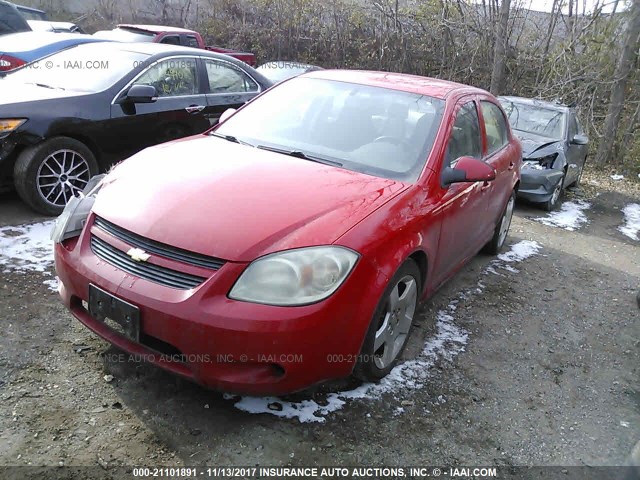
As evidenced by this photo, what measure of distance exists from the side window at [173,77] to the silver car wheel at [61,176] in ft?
3.33

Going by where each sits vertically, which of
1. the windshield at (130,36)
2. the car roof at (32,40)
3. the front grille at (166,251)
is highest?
the windshield at (130,36)

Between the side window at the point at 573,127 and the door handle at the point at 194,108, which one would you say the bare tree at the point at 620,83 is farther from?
the door handle at the point at 194,108

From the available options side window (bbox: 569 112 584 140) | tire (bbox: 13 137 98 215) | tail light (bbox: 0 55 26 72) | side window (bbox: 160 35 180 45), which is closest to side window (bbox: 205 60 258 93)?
tire (bbox: 13 137 98 215)

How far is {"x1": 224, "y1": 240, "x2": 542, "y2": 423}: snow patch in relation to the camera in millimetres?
2707

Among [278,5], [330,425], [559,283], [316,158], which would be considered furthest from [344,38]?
[330,425]

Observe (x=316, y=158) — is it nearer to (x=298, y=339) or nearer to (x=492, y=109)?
(x=298, y=339)

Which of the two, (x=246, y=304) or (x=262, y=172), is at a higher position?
(x=262, y=172)

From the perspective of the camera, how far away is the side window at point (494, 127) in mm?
4441

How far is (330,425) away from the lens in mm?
2654

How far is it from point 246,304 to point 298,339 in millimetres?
274

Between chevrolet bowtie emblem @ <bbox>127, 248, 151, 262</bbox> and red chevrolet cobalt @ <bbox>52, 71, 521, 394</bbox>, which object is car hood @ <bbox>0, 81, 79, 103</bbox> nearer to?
red chevrolet cobalt @ <bbox>52, 71, 521, 394</bbox>

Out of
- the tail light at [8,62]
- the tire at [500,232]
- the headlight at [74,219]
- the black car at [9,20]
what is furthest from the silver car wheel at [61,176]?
the black car at [9,20]

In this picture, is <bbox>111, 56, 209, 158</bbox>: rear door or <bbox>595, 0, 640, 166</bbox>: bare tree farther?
<bbox>595, 0, 640, 166</bbox>: bare tree

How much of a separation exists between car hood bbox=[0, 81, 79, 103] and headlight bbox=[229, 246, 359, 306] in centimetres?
329
